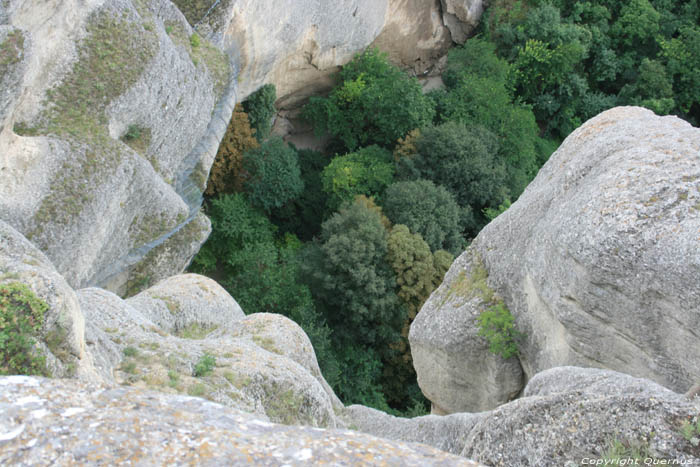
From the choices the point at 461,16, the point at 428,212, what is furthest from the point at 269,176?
the point at 461,16

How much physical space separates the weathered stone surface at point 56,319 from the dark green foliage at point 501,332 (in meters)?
8.54

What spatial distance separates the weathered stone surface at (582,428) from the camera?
5895mm

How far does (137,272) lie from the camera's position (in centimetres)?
1878

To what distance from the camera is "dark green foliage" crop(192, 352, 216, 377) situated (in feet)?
30.0

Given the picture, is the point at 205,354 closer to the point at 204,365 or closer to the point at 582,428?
the point at 204,365

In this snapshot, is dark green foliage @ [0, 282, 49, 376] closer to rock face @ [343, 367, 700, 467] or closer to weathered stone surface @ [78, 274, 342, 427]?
weathered stone surface @ [78, 274, 342, 427]

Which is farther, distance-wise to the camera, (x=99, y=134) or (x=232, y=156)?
(x=232, y=156)

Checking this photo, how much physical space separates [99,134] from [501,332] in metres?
11.1

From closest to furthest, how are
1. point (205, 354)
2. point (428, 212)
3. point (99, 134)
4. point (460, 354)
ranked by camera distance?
point (205, 354) → point (460, 354) → point (99, 134) → point (428, 212)

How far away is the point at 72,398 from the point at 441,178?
27536 mm

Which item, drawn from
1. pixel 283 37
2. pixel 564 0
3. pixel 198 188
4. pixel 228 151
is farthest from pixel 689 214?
pixel 564 0

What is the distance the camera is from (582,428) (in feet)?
21.2

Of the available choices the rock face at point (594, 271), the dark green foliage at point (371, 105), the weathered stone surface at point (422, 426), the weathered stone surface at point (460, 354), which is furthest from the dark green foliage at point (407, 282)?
the weathered stone surface at point (422, 426)

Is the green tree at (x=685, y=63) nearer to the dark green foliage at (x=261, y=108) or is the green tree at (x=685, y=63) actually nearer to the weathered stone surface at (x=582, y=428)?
the dark green foliage at (x=261, y=108)
